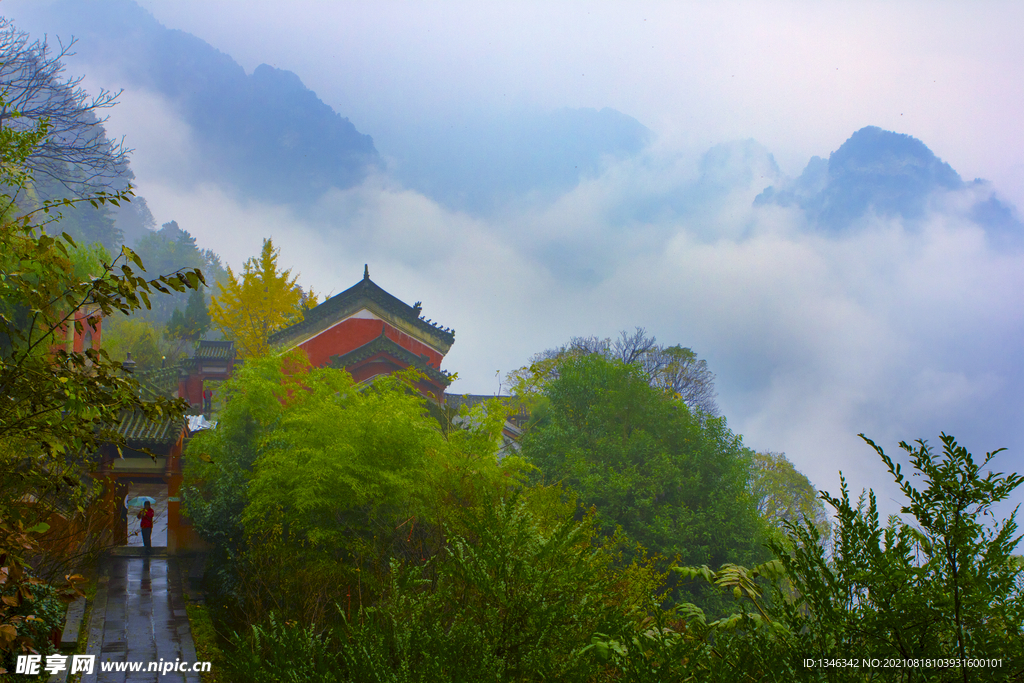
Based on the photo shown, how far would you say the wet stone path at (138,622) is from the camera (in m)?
9.88

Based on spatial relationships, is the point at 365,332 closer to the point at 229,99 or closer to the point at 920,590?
the point at 920,590

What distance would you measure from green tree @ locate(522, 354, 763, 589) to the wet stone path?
319 inches

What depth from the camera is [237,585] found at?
40.0ft

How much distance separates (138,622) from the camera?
39.8 ft

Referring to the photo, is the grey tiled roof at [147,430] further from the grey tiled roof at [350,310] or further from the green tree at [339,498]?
the grey tiled roof at [350,310]

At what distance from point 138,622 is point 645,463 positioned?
12076mm

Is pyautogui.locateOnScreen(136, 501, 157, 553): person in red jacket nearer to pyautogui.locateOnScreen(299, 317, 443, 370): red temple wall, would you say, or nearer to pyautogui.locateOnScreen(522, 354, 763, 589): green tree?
pyautogui.locateOnScreen(299, 317, 443, 370): red temple wall

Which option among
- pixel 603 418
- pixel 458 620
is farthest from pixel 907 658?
pixel 603 418

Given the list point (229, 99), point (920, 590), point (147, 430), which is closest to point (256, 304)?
point (147, 430)

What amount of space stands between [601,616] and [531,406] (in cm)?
2032

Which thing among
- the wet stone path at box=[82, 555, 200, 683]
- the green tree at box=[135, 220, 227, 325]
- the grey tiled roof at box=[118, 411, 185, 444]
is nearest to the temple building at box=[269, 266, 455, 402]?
the grey tiled roof at box=[118, 411, 185, 444]

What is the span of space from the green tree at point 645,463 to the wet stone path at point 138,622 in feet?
26.6

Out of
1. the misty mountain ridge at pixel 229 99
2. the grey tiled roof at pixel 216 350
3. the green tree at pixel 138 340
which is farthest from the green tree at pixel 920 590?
the misty mountain ridge at pixel 229 99

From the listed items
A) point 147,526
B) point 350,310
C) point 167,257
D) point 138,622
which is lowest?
point 138,622
